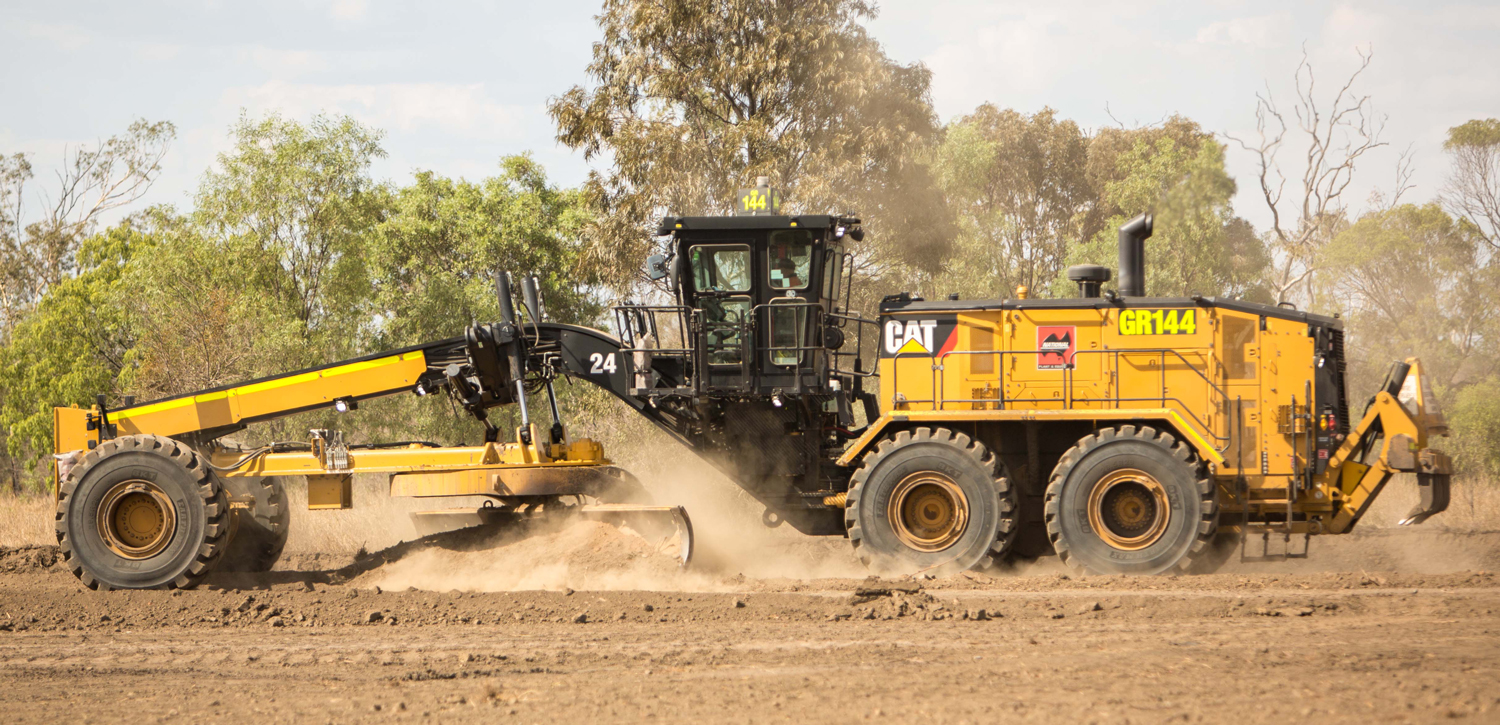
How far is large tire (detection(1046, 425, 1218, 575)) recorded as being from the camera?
11391 mm

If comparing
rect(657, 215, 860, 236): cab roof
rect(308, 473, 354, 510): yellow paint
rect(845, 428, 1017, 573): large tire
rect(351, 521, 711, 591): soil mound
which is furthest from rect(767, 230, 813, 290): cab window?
rect(308, 473, 354, 510): yellow paint

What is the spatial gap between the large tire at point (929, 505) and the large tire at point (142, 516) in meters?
6.50

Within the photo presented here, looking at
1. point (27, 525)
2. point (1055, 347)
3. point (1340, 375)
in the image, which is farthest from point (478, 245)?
point (1340, 375)

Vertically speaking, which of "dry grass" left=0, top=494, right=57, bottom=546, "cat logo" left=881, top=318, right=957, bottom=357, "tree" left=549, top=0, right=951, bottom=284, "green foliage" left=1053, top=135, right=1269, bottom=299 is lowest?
"dry grass" left=0, top=494, right=57, bottom=546

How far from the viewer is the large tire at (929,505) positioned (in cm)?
1174

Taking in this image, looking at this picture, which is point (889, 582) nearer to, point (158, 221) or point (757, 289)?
point (757, 289)

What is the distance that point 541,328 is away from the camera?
42.1 feet

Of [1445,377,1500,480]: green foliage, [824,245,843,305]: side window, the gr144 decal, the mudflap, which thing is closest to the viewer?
the mudflap

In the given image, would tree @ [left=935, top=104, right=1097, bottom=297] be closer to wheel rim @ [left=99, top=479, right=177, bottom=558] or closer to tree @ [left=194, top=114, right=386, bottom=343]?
tree @ [left=194, top=114, right=386, bottom=343]

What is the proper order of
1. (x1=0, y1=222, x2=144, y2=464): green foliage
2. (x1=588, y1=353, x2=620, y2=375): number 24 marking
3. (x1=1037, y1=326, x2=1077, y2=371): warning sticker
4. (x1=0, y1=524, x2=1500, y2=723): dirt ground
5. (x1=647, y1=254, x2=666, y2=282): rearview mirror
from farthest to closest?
(x1=0, y1=222, x2=144, y2=464): green foliage < (x1=588, y1=353, x2=620, y2=375): number 24 marking < (x1=647, y1=254, x2=666, y2=282): rearview mirror < (x1=1037, y1=326, x2=1077, y2=371): warning sticker < (x1=0, y1=524, x2=1500, y2=723): dirt ground

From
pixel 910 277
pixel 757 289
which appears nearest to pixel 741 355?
pixel 757 289

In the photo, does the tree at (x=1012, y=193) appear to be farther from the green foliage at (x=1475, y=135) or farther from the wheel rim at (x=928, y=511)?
the wheel rim at (x=928, y=511)

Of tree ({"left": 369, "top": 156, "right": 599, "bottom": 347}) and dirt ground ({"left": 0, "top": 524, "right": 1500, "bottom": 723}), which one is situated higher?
tree ({"left": 369, "top": 156, "right": 599, "bottom": 347})

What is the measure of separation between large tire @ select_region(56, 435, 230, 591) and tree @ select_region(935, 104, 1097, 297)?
99.9 ft
